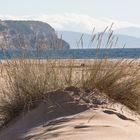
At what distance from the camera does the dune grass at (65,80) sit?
7.43 metres

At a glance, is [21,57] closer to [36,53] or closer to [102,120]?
[36,53]

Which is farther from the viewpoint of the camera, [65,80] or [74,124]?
[65,80]

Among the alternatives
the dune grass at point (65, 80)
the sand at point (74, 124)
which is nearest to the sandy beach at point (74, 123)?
the sand at point (74, 124)

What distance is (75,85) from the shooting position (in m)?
7.58

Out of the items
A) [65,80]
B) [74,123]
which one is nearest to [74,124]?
[74,123]

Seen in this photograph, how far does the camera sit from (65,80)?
25.4 ft

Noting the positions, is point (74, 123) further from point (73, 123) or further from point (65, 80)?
point (65, 80)

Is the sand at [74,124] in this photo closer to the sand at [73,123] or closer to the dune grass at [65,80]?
the sand at [73,123]

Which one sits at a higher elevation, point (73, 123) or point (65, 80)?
point (73, 123)

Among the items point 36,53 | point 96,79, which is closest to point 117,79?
point 96,79

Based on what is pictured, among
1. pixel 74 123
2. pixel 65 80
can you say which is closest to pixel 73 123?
pixel 74 123

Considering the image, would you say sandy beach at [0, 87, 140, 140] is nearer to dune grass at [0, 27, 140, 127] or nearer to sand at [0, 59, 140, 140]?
sand at [0, 59, 140, 140]

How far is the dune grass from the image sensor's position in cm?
743

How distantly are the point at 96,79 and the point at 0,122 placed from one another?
5.50 ft
